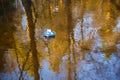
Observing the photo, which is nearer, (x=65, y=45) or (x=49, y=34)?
(x=65, y=45)

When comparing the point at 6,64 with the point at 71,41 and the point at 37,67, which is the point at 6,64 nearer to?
the point at 37,67

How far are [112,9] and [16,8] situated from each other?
586 centimetres

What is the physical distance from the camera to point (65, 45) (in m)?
12.6

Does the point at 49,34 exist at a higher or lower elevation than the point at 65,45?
higher

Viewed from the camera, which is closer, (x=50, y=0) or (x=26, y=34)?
(x=26, y=34)

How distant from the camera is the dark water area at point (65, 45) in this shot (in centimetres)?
1039

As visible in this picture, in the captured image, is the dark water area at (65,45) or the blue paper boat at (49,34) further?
the blue paper boat at (49,34)

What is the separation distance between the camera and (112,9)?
18562 millimetres

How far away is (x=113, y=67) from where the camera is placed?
1044 centimetres

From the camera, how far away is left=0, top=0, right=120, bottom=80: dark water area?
1039cm

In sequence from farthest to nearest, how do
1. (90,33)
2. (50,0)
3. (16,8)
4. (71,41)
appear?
(50,0) < (16,8) < (90,33) < (71,41)

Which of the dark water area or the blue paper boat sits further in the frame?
the blue paper boat

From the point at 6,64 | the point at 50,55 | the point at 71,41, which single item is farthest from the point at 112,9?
the point at 6,64

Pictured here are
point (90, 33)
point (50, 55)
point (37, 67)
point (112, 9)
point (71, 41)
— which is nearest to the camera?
point (37, 67)
